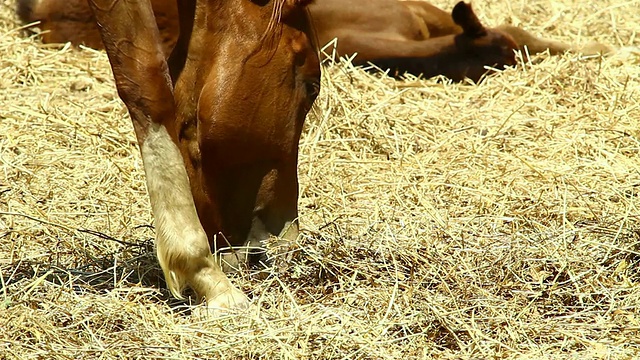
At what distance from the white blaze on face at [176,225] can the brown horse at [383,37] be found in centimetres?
319

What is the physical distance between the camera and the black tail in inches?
239

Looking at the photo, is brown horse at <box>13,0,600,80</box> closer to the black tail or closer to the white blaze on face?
the black tail

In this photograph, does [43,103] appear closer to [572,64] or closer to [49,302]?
[49,302]

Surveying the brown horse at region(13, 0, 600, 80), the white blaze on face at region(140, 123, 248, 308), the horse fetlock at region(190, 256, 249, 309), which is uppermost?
the white blaze on face at region(140, 123, 248, 308)

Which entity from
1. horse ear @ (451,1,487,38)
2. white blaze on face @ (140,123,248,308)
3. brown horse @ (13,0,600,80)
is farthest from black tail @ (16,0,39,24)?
white blaze on face @ (140,123,248,308)

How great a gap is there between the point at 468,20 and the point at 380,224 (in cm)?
273

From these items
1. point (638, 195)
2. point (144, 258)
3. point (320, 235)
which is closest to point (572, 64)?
point (638, 195)

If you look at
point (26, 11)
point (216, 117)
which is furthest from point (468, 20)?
point (216, 117)

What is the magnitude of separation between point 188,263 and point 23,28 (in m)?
3.83

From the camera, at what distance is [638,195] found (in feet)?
12.8

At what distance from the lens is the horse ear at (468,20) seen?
232 inches

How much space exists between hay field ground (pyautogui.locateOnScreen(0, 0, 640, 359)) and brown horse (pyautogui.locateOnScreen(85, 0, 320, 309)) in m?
0.15

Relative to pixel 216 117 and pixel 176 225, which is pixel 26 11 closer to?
pixel 216 117

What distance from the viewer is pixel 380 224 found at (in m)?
3.65
